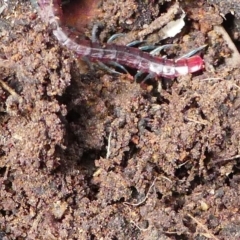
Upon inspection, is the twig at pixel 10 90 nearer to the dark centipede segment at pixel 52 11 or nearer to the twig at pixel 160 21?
the dark centipede segment at pixel 52 11

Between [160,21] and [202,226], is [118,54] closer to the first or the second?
[160,21]

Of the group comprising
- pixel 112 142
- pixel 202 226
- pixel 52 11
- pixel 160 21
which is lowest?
pixel 202 226

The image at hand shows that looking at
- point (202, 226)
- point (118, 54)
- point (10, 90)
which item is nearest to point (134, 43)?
point (118, 54)

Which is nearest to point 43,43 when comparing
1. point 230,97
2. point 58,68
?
point 58,68

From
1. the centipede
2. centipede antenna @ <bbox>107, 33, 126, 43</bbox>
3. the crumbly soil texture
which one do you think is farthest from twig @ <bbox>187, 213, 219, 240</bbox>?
centipede antenna @ <bbox>107, 33, 126, 43</bbox>

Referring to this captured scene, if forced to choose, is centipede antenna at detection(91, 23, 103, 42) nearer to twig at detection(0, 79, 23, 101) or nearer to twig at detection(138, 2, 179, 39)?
twig at detection(138, 2, 179, 39)

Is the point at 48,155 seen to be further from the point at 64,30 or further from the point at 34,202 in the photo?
the point at 64,30
